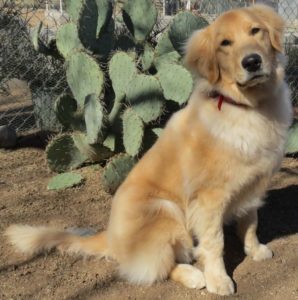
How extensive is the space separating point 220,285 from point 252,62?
1357 mm

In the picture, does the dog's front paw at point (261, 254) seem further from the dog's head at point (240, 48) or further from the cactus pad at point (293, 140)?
the cactus pad at point (293, 140)

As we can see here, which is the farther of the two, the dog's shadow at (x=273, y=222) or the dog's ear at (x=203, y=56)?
the dog's shadow at (x=273, y=222)

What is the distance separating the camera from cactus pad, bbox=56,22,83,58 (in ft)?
15.7

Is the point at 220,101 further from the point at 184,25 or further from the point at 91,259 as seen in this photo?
the point at 184,25

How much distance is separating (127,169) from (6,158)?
5.06 feet

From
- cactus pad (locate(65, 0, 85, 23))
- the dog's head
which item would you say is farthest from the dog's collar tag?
cactus pad (locate(65, 0, 85, 23))

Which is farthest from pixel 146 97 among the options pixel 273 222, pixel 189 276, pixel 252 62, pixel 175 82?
pixel 189 276

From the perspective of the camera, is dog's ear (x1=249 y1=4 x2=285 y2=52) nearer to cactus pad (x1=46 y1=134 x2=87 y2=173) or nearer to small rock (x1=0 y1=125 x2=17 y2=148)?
cactus pad (x1=46 y1=134 x2=87 y2=173)

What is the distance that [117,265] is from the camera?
342cm

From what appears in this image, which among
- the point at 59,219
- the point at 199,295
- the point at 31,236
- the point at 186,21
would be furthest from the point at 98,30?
the point at 199,295

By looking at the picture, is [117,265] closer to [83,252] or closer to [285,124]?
[83,252]

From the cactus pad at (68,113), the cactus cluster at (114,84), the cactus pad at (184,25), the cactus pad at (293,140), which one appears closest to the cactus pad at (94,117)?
the cactus cluster at (114,84)

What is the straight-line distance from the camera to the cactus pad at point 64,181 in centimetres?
459

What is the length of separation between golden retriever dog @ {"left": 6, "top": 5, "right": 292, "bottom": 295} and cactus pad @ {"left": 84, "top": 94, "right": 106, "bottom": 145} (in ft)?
3.26
